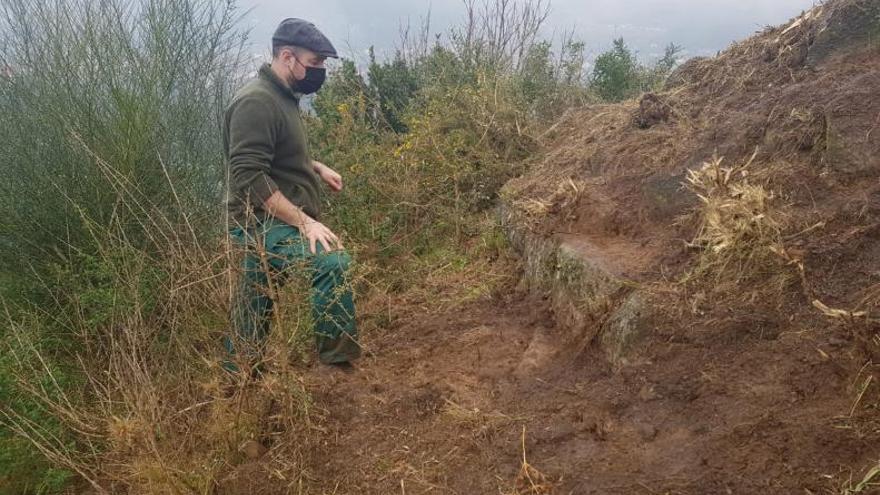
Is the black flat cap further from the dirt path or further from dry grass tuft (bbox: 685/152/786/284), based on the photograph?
dry grass tuft (bbox: 685/152/786/284)

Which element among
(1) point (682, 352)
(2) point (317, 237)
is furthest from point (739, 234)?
(2) point (317, 237)

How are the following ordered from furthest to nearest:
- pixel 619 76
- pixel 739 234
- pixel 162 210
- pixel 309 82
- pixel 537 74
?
pixel 537 74 → pixel 619 76 → pixel 162 210 → pixel 309 82 → pixel 739 234

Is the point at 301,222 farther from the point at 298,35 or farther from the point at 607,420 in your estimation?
the point at 607,420

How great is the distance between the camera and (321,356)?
3.71m

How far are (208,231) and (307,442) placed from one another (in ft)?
7.63

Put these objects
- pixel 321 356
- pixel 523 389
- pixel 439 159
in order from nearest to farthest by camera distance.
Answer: pixel 523 389
pixel 321 356
pixel 439 159

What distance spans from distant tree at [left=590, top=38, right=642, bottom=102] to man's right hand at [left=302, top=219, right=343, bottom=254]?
5.73m

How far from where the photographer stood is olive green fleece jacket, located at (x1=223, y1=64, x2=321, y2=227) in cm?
346

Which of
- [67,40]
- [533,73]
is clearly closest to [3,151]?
[67,40]

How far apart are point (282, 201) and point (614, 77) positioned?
20.0ft

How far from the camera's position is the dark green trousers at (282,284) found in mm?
3104

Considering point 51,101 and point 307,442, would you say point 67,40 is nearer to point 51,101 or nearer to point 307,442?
point 51,101

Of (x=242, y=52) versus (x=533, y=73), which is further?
(x=533, y=73)

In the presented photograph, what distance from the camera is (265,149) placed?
3510 millimetres
